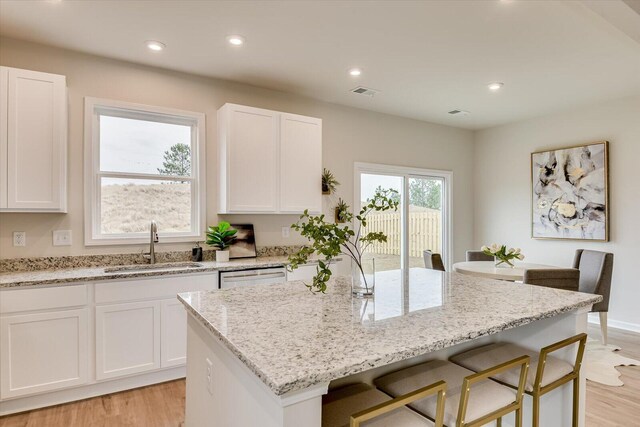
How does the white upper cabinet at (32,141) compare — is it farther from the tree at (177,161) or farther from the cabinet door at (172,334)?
the cabinet door at (172,334)

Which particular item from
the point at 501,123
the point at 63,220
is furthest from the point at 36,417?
the point at 501,123

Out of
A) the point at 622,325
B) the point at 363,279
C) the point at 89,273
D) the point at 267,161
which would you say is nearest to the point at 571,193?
the point at 622,325

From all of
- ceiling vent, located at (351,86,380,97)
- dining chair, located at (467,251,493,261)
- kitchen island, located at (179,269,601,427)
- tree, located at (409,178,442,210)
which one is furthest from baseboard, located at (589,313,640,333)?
ceiling vent, located at (351,86,380,97)

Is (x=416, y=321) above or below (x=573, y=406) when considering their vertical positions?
above

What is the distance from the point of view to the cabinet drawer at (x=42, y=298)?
2.43m

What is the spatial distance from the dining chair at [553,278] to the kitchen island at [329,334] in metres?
1.17

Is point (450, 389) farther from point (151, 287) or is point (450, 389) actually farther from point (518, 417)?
point (151, 287)

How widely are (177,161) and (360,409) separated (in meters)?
3.08

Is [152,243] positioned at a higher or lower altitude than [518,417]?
higher

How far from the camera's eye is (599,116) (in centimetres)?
451

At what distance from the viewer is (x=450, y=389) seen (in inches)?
56.2

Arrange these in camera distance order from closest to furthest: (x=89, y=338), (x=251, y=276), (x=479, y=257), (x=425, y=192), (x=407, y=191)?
(x=89, y=338) → (x=251, y=276) → (x=479, y=257) → (x=407, y=191) → (x=425, y=192)

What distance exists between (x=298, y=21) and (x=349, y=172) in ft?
7.45

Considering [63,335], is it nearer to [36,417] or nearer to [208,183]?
[36,417]
